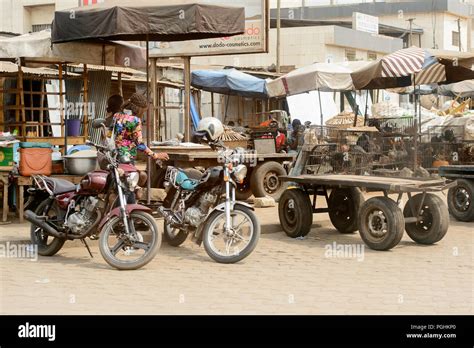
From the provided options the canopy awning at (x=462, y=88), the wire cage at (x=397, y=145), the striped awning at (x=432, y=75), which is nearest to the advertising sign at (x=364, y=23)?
the canopy awning at (x=462, y=88)

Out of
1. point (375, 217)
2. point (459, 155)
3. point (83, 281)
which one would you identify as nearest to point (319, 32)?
point (459, 155)

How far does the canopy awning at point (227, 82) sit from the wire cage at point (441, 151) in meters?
6.35

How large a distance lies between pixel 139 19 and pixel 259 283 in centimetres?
377

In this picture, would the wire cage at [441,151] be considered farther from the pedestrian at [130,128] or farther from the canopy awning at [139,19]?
the pedestrian at [130,128]

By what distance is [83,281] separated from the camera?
712 cm

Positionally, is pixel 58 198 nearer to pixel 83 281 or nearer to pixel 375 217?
pixel 83 281

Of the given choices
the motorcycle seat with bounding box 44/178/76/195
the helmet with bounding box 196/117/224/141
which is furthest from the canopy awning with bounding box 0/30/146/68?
the helmet with bounding box 196/117/224/141

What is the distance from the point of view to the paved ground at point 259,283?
239 inches

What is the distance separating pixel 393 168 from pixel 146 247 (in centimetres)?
821

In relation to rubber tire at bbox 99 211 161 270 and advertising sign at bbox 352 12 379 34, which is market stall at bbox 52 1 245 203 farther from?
advertising sign at bbox 352 12 379 34

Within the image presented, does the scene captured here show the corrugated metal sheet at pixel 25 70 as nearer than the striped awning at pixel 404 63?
No

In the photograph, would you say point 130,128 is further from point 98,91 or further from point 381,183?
point 98,91

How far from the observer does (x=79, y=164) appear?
33.7 feet


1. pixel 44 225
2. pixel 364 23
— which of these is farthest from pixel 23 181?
pixel 364 23
